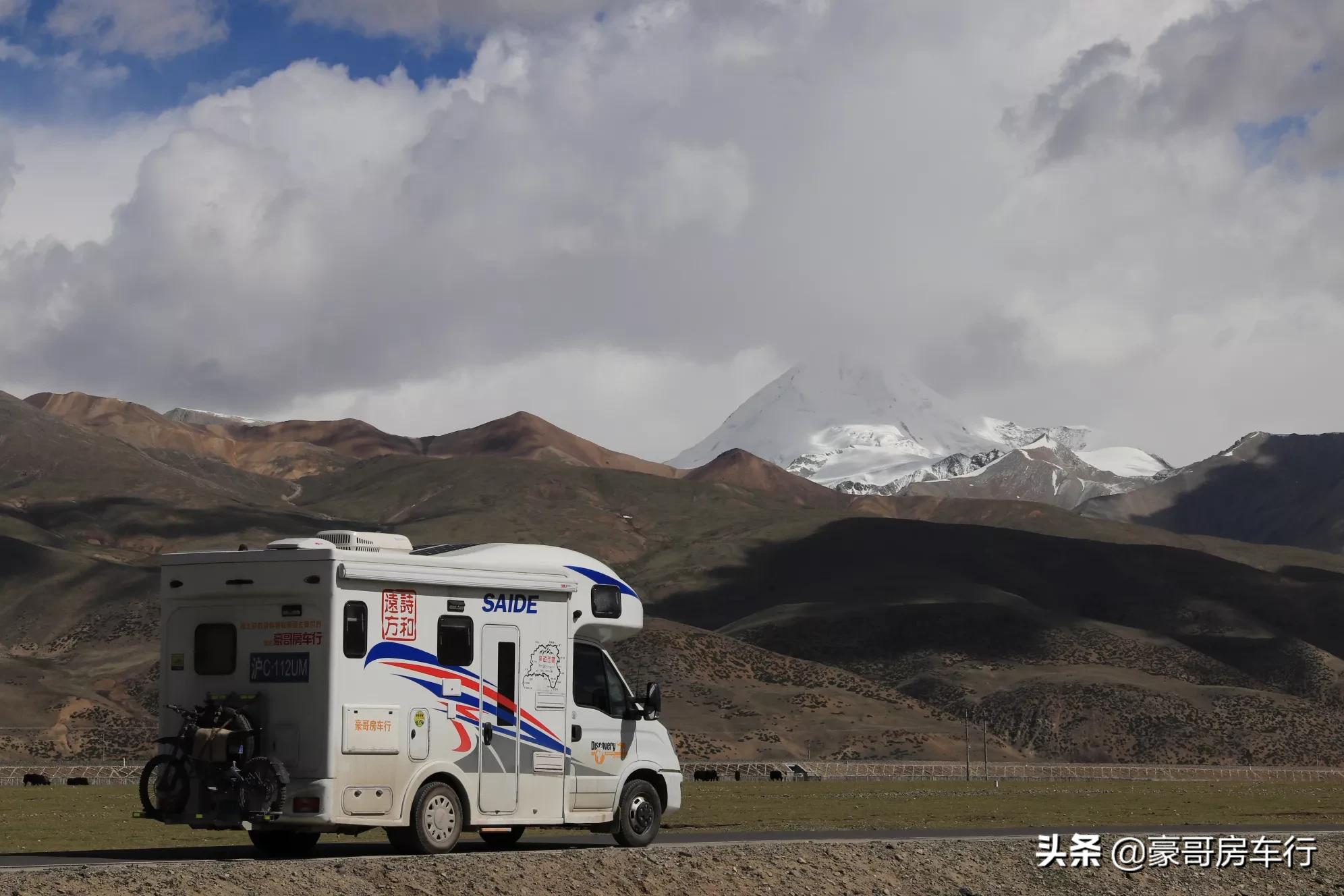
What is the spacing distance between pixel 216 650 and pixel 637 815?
22.4 feet

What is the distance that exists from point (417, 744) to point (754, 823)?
59.0 ft

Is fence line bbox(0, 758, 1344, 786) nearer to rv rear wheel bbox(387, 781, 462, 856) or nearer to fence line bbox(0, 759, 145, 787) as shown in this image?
fence line bbox(0, 759, 145, 787)

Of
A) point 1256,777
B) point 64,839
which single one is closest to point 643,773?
point 64,839

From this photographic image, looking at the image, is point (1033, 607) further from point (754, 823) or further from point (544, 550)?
point (544, 550)

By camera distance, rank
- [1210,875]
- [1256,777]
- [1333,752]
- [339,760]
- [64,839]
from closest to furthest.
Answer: [339,760] → [1210,875] → [64,839] → [1256,777] → [1333,752]

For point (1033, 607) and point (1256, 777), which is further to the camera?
point (1033, 607)

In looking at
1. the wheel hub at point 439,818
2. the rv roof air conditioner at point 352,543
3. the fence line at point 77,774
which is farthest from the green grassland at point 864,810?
the rv roof air conditioner at point 352,543

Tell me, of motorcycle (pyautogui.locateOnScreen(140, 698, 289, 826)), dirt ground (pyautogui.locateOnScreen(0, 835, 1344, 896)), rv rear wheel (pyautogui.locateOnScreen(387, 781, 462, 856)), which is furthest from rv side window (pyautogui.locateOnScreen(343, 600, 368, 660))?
dirt ground (pyautogui.locateOnScreen(0, 835, 1344, 896))

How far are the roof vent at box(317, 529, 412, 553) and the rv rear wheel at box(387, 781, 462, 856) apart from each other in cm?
319

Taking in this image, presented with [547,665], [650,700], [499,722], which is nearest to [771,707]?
[650,700]

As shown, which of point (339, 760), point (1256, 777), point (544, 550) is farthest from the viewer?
point (1256, 777)

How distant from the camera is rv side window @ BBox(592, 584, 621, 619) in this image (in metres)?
26.4

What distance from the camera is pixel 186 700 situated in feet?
79.0

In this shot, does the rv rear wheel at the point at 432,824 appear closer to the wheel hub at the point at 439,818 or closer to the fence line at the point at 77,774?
the wheel hub at the point at 439,818
